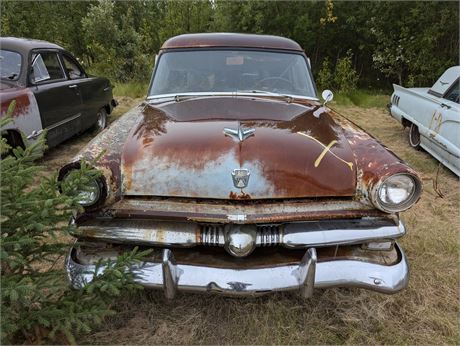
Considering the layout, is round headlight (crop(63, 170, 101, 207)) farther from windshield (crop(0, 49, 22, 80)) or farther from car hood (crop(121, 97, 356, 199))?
windshield (crop(0, 49, 22, 80))

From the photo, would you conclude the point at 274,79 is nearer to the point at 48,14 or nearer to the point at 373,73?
the point at 373,73

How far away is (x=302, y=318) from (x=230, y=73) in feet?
6.92

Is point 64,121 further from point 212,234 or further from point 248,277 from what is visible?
point 248,277

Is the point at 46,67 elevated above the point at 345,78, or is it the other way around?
the point at 46,67

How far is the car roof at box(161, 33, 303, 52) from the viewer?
3598 mm

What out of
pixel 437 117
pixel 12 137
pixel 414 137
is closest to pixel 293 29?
pixel 414 137

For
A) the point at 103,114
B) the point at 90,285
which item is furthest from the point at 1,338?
the point at 103,114

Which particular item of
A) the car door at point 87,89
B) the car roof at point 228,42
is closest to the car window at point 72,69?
Answer: the car door at point 87,89

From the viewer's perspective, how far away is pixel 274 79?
3.48 metres

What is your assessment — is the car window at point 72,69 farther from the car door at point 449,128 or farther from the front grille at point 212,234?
the car door at point 449,128

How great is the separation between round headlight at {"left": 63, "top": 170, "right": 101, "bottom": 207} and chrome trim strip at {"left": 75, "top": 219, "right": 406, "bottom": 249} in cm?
14

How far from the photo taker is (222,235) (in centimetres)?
209

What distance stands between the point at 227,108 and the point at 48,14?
575 inches

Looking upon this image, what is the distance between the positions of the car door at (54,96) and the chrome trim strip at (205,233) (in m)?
3.22
